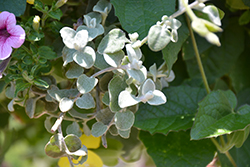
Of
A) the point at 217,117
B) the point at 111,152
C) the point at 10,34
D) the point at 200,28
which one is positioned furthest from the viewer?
the point at 111,152

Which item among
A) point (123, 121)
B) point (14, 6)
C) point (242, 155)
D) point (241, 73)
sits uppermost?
point (14, 6)

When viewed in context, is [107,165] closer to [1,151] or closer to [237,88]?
[1,151]

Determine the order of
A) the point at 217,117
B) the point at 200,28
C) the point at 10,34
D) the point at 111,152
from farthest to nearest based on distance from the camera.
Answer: the point at 111,152
the point at 217,117
the point at 10,34
the point at 200,28

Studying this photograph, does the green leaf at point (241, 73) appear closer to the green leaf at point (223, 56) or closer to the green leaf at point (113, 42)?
the green leaf at point (223, 56)

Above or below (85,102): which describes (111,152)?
below

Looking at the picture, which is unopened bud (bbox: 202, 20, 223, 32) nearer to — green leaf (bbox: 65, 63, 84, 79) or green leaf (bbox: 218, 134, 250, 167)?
green leaf (bbox: 65, 63, 84, 79)

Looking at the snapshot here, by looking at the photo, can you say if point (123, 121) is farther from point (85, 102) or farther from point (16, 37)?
point (16, 37)

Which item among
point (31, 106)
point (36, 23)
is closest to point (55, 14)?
point (36, 23)
